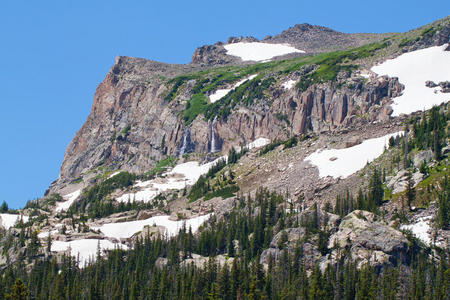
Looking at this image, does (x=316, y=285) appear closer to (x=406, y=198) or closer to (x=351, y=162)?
(x=406, y=198)

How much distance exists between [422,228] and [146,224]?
298ft

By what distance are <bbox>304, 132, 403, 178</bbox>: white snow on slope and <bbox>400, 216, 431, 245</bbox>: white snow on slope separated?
4029 cm

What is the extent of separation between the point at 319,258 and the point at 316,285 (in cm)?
1916

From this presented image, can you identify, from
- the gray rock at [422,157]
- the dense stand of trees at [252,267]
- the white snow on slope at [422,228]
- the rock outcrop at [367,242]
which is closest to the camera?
the dense stand of trees at [252,267]

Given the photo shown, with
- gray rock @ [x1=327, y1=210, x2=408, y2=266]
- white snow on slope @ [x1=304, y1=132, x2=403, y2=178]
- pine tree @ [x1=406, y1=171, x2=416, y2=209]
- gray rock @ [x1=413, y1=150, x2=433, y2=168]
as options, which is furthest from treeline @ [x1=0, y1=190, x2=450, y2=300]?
gray rock @ [x1=413, y1=150, x2=433, y2=168]

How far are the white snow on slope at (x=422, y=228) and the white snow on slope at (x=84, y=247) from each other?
3058 inches

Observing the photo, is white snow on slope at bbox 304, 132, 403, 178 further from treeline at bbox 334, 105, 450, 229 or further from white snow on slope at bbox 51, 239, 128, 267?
white snow on slope at bbox 51, 239, 128, 267

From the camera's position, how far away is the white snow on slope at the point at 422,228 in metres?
129

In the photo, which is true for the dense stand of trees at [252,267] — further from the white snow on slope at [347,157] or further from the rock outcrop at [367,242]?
the white snow on slope at [347,157]

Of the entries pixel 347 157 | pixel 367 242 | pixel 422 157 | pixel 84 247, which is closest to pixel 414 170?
pixel 422 157

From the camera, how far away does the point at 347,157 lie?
184m

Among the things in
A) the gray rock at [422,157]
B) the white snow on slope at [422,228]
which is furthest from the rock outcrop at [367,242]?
the gray rock at [422,157]

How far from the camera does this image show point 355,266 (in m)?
120

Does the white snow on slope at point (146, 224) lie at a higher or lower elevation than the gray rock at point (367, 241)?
higher
